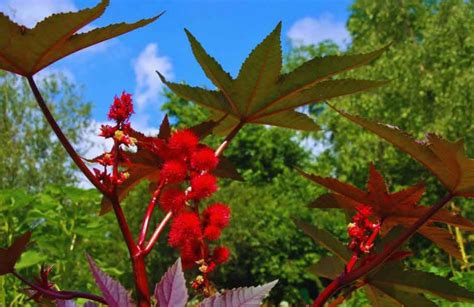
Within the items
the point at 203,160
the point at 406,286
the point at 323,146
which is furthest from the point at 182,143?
the point at 323,146

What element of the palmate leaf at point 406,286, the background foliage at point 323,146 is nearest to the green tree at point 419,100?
the background foliage at point 323,146

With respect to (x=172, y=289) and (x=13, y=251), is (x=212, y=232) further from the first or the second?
(x=13, y=251)

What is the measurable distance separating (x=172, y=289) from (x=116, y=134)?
0.76ft

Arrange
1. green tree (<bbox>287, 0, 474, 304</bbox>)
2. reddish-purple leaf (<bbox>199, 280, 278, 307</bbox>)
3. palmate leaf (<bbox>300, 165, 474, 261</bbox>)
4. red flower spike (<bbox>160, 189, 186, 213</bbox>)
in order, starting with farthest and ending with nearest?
1. green tree (<bbox>287, 0, 474, 304</bbox>)
2. palmate leaf (<bbox>300, 165, 474, 261</bbox>)
3. red flower spike (<bbox>160, 189, 186, 213</bbox>)
4. reddish-purple leaf (<bbox>199, 280, 278, 307</bbox>)

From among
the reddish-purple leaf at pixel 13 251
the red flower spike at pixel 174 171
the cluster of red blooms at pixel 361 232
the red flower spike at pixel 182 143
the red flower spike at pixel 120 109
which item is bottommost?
the cluster of red blooms at pixel 361 232

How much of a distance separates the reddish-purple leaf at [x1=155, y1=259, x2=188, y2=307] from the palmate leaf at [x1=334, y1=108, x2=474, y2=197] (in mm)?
313

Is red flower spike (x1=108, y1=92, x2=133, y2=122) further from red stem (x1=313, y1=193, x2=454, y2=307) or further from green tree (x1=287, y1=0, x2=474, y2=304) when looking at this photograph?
green tree (x1=287, y1=0, x2=474, y2=304)

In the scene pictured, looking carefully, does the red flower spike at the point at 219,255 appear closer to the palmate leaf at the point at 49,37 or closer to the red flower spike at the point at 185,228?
the red flower spike at the point at 185,228

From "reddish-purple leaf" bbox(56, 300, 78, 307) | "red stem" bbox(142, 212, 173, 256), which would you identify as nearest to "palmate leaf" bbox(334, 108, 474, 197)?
"red stem" bbox(142, 212, 173, 256)

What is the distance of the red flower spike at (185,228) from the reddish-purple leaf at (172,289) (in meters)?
0.04

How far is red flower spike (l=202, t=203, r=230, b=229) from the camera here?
3.18 feet

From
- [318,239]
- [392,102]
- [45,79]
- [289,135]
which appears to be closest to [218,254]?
[318,239]

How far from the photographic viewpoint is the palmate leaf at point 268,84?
108cm

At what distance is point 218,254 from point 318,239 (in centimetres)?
32
